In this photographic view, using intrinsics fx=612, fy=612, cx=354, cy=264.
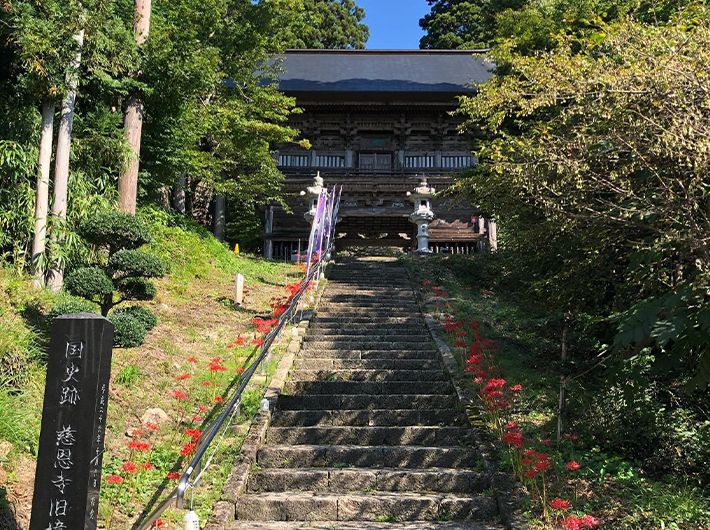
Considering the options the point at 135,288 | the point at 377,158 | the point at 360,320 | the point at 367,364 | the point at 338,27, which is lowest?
the point at 367,364

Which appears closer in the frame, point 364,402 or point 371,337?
point 364,402

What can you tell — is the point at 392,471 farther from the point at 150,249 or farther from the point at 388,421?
the point at 150,249

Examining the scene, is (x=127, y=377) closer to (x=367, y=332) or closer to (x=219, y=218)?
(x=367, y=332)

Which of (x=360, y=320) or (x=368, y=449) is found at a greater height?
(x=360, y=320)

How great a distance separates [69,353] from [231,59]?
15.2 m

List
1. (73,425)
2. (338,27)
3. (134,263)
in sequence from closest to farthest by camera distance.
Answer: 1. (73,425)
2. (134,263)
3. (338,27)

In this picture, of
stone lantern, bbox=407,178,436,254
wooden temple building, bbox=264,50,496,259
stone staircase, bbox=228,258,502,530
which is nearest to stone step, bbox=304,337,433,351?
stone staircase, bbox=228,258,502,530

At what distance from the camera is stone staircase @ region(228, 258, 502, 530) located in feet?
18.2

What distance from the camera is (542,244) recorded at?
7.82m

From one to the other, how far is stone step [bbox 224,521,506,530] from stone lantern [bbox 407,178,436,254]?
14457 millimetres

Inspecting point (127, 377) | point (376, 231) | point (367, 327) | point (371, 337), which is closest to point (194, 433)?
point (127, 377)

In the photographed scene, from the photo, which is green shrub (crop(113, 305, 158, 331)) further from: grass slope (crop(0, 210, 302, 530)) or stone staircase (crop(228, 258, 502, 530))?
stone staircase (crop(228, 258, 502, 530))

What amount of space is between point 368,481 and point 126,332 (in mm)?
3695

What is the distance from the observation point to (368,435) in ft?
22.5
